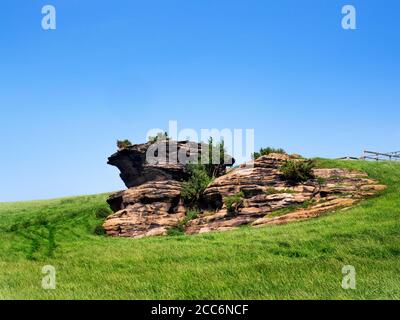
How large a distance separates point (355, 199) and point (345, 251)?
46.5 ft

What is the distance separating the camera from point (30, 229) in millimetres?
41875

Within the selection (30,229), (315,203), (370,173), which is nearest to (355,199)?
(315,203)

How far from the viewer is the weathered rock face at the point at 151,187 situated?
4011 centimetres

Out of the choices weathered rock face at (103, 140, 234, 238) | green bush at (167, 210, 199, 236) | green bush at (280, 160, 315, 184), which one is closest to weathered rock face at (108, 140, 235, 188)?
weathered rock face at (103, 140, 234, 238)

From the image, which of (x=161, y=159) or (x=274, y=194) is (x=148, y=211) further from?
(x=274, y=194)

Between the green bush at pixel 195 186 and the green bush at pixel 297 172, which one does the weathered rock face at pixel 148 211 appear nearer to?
the green bush at pixel 195 186

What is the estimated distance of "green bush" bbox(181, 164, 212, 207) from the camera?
Answer: 42466 millimetres

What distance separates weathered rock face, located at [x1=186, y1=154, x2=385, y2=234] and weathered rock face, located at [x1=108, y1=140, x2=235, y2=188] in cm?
651

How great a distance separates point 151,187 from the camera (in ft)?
145

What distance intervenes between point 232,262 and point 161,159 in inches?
1119

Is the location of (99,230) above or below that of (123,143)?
below

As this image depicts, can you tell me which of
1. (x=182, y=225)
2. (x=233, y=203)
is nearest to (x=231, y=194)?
(x=233, y=203)

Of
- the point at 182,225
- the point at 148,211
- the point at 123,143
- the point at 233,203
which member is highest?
the point at 123,143

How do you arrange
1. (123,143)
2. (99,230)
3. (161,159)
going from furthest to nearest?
(123,143) < (161,159) < (99,230)
